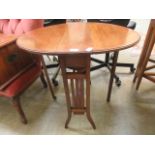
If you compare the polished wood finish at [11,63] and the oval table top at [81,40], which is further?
the polished wood finish at [11,63]

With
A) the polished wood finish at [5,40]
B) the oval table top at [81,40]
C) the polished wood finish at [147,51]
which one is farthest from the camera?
the polished wood finish at [147,51]

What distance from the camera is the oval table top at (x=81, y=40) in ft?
3.46

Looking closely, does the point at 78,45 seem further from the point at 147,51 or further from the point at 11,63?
the point at 147,51

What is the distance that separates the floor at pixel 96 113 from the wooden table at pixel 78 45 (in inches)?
4.6

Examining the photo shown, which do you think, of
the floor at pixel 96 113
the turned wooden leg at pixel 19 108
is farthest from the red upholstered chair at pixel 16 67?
the floor at pixel 96 113

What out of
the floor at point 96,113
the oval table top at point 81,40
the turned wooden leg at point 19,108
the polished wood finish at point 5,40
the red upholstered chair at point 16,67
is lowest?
the floor at point 96,113

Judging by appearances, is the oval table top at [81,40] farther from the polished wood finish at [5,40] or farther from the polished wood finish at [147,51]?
the polished wood finish at [147,51]

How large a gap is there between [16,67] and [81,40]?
768 mm

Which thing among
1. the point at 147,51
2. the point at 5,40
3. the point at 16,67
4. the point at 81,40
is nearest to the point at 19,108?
the point at 16,67

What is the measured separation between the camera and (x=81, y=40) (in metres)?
1.20

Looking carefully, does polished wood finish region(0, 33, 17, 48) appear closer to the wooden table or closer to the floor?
the wooden table
